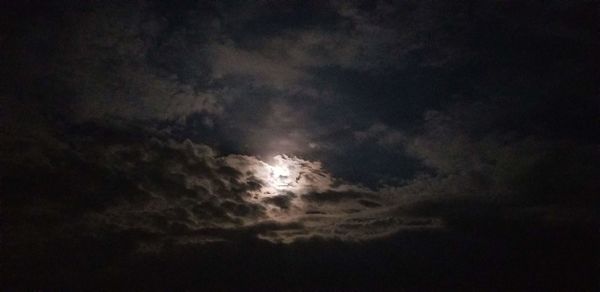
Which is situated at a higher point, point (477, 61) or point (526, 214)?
point (477, 61)

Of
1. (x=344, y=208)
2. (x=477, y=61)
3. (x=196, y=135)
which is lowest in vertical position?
(x=344, y=208)

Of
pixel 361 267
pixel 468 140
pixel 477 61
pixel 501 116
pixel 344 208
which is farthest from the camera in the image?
pixel 361 267

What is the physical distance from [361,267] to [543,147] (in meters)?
12.5

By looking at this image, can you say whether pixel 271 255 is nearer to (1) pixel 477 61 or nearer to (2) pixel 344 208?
(2) pixel 344 208

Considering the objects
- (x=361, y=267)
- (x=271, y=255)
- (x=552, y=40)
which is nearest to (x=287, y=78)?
(x=552, y=40)

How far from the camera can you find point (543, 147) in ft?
35.3

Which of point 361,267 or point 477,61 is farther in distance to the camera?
point 361,267

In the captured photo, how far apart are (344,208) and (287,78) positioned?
702 centimetres

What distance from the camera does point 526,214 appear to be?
1438 cm

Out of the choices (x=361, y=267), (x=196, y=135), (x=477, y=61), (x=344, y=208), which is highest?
(x=477, y=61)

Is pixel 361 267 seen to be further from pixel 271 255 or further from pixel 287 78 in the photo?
pixel 287 78

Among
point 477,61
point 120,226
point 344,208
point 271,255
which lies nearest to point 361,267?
point 271,255

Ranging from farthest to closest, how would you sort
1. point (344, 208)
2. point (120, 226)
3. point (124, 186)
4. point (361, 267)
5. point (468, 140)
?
point (361, 267) → point (120, 226) → point (344, 208) → point (124, 186) → point (468, 140)

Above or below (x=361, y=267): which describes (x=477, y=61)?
above
